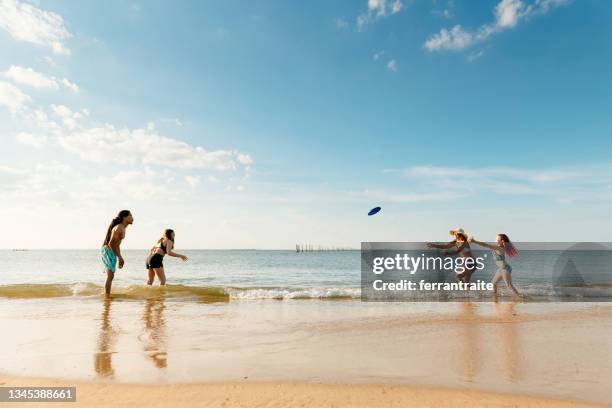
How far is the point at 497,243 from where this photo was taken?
1270 cm

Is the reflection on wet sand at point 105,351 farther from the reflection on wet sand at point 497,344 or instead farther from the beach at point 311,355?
the reflection on wet sand at point 497,344

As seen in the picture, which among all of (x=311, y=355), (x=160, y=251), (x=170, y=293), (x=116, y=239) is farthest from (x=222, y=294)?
(x=311, y=355)

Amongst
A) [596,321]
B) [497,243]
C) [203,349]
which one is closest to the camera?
[203,349]

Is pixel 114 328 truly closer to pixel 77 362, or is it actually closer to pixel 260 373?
pixel 77 362

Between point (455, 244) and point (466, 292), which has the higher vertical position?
point (455, 244)

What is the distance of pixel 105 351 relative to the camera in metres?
5.16

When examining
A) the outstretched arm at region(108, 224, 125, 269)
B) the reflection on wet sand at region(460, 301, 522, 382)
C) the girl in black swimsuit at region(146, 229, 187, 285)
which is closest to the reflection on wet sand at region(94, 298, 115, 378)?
the outstretched arm at region(108, 224, 125, 269)

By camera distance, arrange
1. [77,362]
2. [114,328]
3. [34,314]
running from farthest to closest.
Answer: [34,314], [114,328], [77,362]

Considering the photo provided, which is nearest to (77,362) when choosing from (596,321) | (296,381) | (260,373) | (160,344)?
(160,344)

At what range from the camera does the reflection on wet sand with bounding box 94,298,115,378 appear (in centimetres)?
425

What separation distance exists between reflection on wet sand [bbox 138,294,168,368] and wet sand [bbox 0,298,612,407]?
2cm

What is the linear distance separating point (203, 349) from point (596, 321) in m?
7.67

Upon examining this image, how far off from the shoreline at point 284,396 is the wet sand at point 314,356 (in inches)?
0.7

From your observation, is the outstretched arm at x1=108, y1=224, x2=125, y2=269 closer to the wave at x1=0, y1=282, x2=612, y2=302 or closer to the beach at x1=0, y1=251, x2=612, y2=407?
the wave at x1=0, y1=282, x2=612, y2=302
